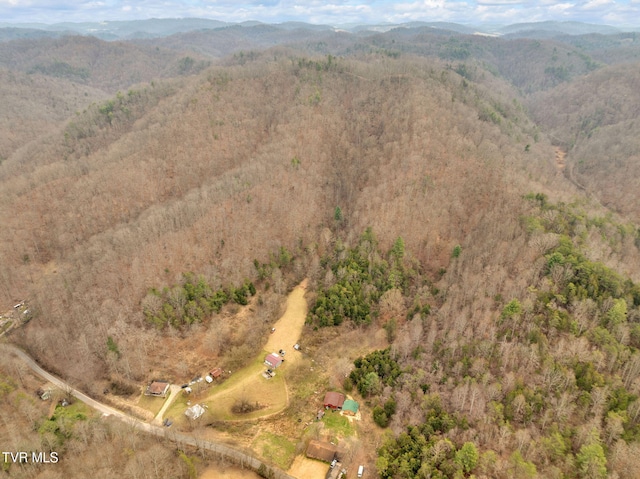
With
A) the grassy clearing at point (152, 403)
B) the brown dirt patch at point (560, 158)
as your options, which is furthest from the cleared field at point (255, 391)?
the brown dirt patch at point (560, 158)

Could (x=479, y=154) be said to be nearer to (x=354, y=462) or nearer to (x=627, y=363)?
(x=627, y=363)

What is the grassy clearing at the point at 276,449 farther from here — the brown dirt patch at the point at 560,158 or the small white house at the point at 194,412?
the brown dirt patch at the point at 560,158

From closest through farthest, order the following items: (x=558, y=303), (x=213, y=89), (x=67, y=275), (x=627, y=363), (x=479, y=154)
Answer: (x=627, y=363) → (x=558, y=303) → (x=67, y=275) → (x=479, y=154) → (x=213, y=89)

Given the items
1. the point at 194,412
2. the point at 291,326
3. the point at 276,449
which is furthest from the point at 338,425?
the point at 291,326

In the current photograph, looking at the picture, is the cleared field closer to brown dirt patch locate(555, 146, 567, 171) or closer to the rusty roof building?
the rusty roof building

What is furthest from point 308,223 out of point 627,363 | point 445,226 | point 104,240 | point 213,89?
point 213,89

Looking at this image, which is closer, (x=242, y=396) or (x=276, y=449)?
(x=276, y=449)

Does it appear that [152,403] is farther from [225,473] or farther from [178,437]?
[225,473]
